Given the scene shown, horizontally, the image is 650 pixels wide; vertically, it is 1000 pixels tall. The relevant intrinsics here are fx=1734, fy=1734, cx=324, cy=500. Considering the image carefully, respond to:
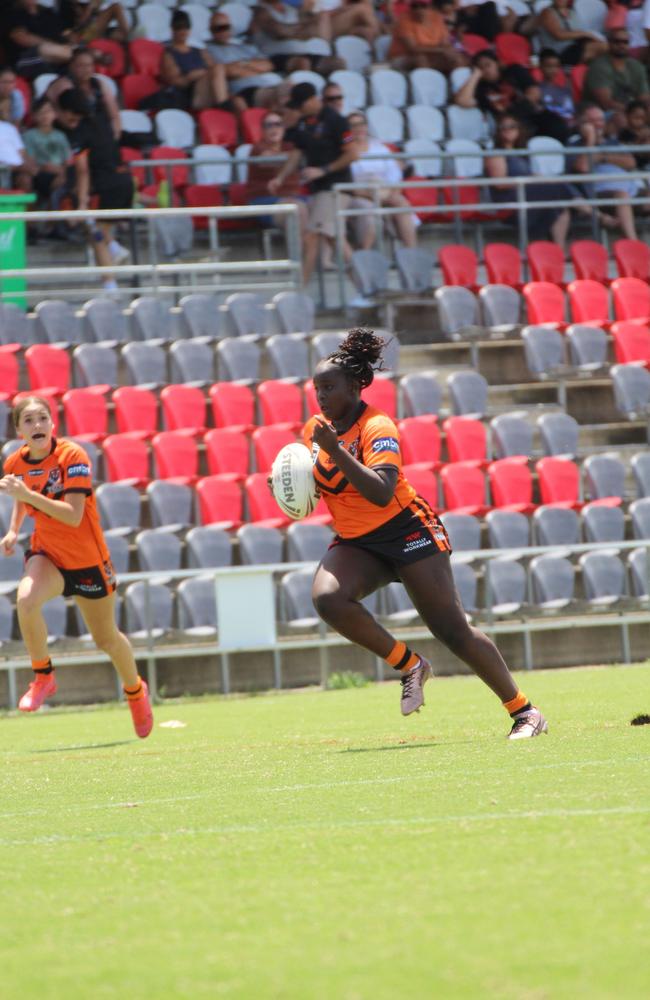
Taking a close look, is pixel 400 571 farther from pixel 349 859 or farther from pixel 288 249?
pixel 288 249

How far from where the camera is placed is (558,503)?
16.4m

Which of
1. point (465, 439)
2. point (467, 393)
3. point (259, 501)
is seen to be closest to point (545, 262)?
point (467, 393)

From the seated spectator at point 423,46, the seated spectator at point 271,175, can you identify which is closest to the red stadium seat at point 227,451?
the seated spectator at point 271,175

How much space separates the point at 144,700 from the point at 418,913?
6005mm

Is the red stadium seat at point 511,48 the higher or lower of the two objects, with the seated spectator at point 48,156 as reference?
higher

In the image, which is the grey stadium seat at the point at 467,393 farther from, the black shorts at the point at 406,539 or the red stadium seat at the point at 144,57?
the black shorts at the point at 406,539

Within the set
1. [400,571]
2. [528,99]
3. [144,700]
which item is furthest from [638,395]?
[400,571]

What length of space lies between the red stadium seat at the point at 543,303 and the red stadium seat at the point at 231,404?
399 cm

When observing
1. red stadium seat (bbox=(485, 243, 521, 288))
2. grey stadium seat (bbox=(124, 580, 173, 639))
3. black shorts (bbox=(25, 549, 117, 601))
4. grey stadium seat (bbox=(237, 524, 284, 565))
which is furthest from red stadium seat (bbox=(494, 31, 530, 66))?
black shorts (bbox=(25, 549, 117, 601))

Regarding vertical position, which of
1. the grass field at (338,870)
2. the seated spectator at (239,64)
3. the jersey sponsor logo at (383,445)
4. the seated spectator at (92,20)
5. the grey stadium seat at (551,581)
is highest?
the seated spectator at (92,20)

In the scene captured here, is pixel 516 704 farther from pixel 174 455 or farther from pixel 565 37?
pixel 565 37

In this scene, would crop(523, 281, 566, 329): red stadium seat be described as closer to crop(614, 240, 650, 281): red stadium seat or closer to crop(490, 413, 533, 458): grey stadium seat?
crop(614, 240, 650, 281): red stadium seat

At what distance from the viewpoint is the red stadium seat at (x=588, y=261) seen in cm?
2058

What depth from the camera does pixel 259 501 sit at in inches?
617
